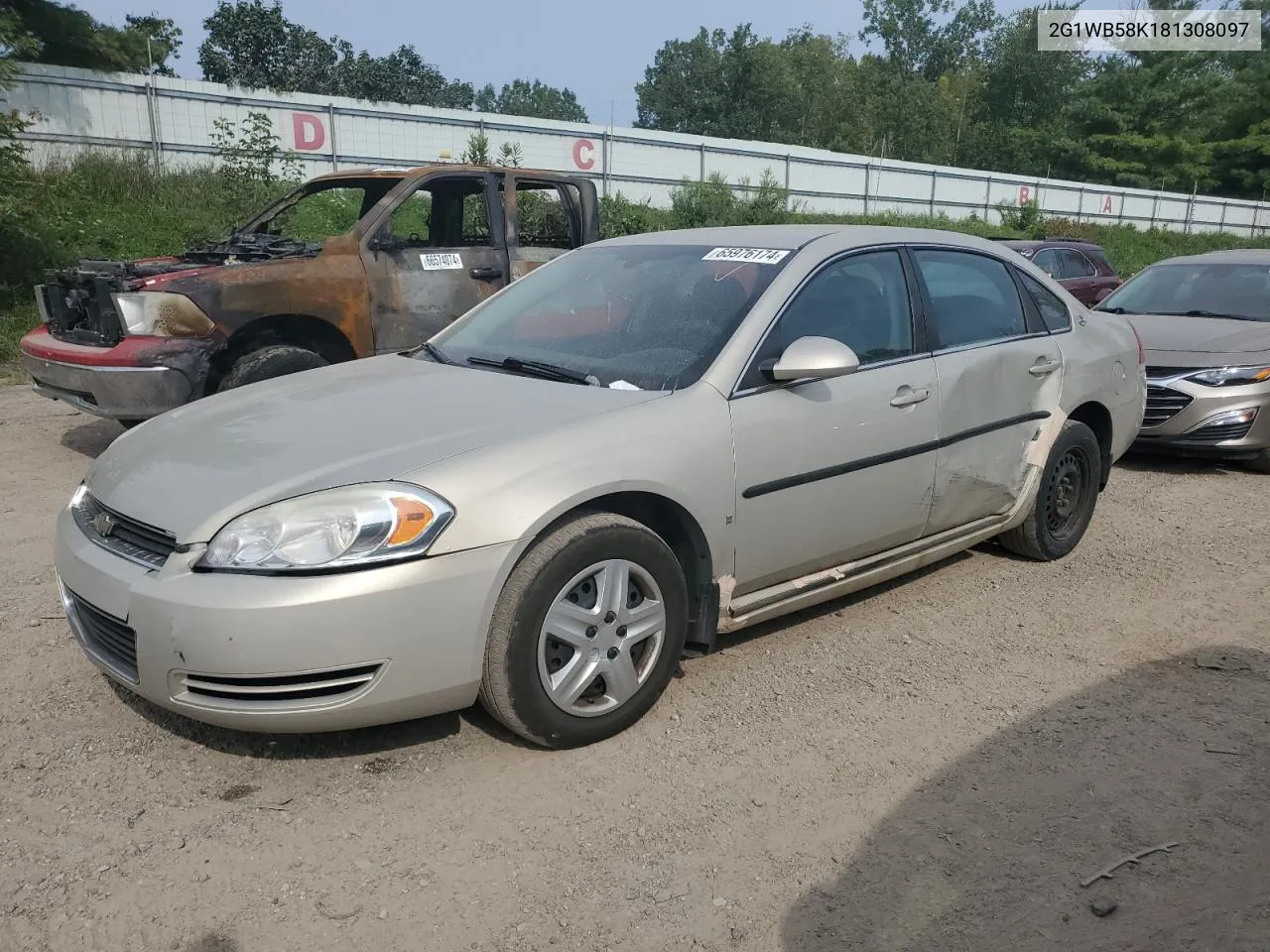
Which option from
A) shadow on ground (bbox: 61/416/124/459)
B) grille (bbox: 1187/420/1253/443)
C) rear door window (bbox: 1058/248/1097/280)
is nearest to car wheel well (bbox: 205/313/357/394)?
shadow on ground (bbox: 61/416/124/459)

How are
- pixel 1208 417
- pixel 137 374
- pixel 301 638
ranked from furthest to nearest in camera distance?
pixel 1208 417 → pixel 137 374 → pixel 301 638

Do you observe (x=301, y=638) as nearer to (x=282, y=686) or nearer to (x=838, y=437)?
(x=282, y=686)

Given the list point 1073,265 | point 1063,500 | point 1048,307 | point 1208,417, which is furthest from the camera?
point 1073,265

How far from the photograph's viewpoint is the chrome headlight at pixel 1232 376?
6793mm

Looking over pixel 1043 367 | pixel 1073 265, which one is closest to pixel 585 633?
pixel 1043 367

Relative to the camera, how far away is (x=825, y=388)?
3.65 metres

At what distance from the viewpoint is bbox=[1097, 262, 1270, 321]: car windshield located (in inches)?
308

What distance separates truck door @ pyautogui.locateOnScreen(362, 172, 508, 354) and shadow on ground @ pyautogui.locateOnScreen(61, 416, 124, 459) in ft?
6.74

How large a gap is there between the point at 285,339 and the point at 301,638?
428 cm

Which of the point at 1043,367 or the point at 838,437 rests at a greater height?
the point at 1043,367

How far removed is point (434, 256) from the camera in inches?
276

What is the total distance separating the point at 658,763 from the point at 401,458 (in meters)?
1.21

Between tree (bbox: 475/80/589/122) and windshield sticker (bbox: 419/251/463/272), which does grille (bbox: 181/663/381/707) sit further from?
tree (bbox: 475/80/589/122)

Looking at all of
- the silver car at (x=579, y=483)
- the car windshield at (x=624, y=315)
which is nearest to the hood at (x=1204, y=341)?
the silver car at (x=579, y=483)
